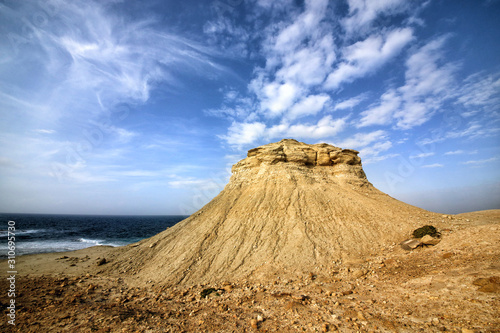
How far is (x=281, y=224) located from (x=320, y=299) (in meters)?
8.08

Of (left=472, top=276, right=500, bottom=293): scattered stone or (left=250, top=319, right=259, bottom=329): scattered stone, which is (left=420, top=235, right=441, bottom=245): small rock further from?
(left=250, top=319, right=259, bottom=329): scattered stone

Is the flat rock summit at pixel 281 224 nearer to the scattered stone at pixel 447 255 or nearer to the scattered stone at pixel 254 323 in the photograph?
the scattered stone at pixel 447 255

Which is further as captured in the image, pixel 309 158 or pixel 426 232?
pixel 309 158

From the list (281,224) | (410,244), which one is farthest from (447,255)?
A: (281,224)

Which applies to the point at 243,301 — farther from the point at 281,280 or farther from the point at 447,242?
the point at 447,242

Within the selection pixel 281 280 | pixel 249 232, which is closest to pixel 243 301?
pixel 281 280

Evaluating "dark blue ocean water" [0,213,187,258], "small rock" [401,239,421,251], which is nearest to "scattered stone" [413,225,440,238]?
"small rock" [401,239,421,251]

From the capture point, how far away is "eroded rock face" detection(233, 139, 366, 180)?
22.6m

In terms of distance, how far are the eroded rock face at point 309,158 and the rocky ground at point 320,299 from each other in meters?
10.4

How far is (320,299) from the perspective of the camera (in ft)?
28.5

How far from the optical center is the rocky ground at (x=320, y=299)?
258 inches

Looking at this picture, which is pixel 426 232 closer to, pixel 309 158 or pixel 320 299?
pixel 320 299

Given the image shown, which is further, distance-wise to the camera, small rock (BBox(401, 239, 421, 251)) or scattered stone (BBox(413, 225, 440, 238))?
scattered stone (BBox(413, 225, 440, 238))

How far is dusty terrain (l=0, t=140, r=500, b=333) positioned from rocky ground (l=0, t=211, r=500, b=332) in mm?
51
